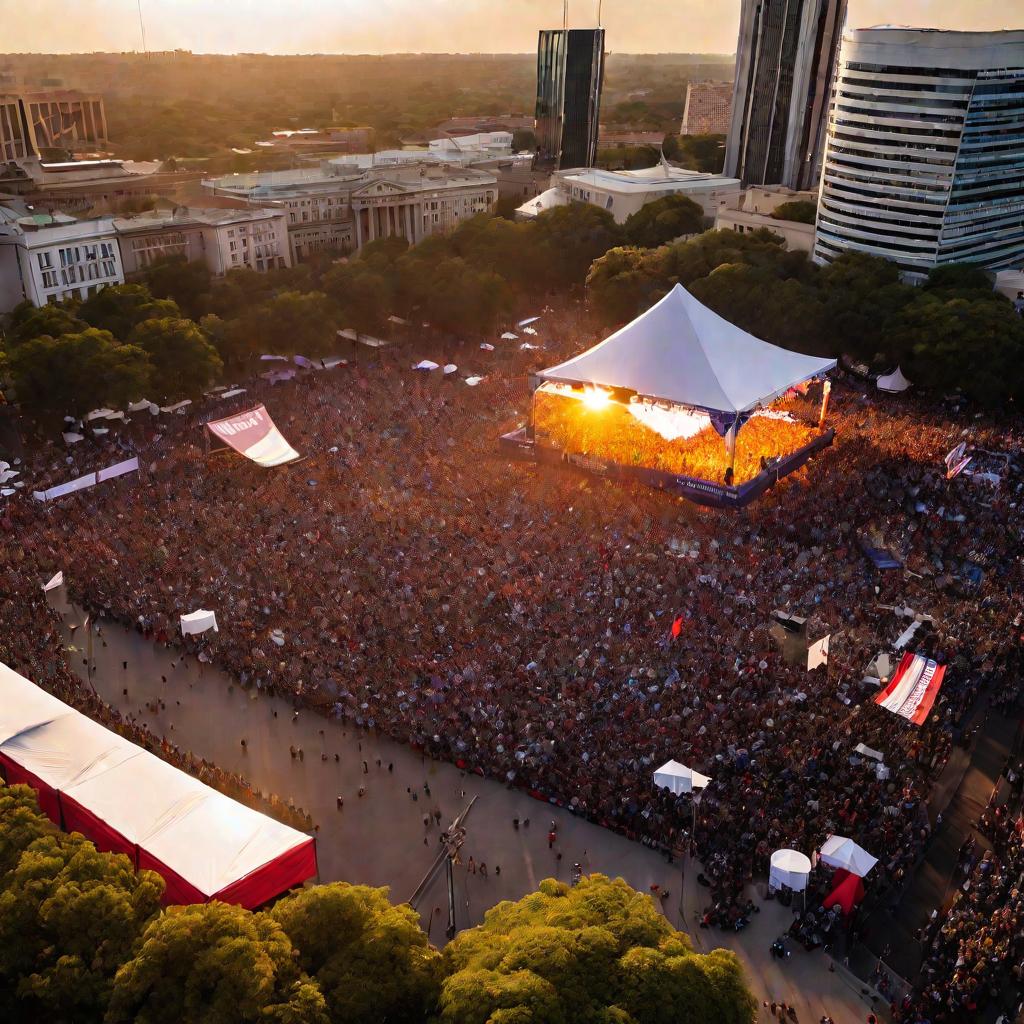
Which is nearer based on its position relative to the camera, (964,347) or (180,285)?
(964,347)

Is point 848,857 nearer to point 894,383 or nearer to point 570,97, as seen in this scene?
point 894,383

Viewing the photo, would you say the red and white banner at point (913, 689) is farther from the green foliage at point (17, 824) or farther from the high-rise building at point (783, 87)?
the high-rise building at point (783, 87)

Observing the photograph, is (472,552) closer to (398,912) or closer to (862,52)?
(398,912)

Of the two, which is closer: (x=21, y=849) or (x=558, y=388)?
(x=21, y=849)

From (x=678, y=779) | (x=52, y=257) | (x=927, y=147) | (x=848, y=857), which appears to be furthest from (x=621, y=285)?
(x=848, y=857)

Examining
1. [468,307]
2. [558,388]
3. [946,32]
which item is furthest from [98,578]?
[946,32]

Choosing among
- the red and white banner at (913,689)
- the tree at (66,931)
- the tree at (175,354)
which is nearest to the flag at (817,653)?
the red and white banner at (913,689)

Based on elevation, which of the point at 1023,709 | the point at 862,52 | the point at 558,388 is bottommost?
the point at 1023,709
